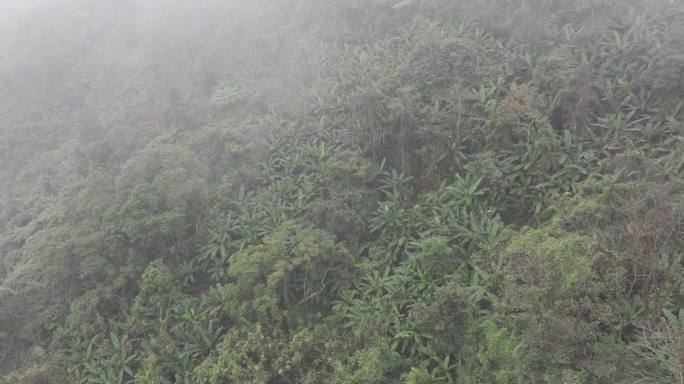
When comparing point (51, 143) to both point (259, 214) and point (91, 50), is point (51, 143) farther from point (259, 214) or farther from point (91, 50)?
point (259, 214)

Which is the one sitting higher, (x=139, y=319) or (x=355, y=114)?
(x=355, y=114)

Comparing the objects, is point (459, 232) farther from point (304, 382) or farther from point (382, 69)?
point (382, 69)

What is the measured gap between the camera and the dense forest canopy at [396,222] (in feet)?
21.2

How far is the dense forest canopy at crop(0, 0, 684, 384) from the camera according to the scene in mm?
6457

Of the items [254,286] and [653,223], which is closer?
[653,223]

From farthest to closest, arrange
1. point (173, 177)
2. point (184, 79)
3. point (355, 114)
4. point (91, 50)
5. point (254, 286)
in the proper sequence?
point (91, 50) → point (184, 79) → point (355, 114) → point (173, 177) → point (254, 286)

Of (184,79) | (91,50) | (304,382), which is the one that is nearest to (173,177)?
(304,382)

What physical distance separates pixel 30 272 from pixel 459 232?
31.6ft

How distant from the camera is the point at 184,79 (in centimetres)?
1706

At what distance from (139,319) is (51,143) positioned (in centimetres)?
1149

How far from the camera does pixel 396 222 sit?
390 inches

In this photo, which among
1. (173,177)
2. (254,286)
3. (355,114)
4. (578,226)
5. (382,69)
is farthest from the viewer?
(382,69)

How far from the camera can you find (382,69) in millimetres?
13227

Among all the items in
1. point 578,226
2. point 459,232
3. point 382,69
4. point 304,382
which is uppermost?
point 382,69
